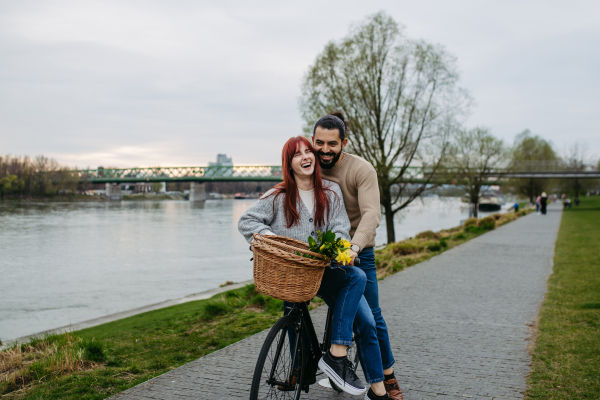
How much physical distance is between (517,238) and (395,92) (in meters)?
7.19

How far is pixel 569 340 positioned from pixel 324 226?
3.68 meters

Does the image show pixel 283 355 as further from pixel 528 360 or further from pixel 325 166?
pixel 528 360

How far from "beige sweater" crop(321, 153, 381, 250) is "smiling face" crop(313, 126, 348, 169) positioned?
13 cm

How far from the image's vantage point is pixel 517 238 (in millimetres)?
18078

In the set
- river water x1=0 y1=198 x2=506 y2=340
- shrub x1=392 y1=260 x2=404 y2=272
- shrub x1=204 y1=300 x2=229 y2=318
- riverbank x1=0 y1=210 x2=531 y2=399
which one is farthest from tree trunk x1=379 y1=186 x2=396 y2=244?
shrub x1=204 y1=300 x2=229 y2=318

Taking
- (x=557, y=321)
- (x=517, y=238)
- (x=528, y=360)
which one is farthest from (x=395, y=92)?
(x=528, y=360)

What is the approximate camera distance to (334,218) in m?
3.01

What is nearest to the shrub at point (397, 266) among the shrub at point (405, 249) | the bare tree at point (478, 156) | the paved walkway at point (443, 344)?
the paved walkway at point (443, 344)

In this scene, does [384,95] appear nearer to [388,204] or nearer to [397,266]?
[388,204]

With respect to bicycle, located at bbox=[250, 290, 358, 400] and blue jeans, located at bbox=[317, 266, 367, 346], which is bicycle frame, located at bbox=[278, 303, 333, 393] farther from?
blue jeans, located at bbox=[317, 266, 367, 346]

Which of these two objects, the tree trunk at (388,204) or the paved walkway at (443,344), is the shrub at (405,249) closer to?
the paved walkway at (443,344)

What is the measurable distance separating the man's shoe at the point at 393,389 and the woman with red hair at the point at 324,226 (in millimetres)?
374

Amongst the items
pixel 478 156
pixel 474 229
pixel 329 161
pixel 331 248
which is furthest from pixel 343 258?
pixel 478 156

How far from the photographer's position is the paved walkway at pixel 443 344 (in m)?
3.78
